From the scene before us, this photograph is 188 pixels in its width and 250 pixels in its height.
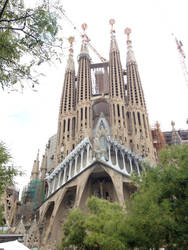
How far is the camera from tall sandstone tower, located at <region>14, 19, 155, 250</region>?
23422 millimetres

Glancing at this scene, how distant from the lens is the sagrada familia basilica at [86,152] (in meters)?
23.5

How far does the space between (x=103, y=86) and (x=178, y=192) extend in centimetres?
3712

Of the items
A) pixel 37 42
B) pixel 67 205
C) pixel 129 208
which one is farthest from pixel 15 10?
pixel 67 205

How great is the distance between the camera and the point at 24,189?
35.0 meters

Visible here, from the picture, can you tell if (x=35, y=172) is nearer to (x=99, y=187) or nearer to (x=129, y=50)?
(x=99, y=187)

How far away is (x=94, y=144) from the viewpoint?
81.9 ft

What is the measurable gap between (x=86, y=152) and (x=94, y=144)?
2.36 metres

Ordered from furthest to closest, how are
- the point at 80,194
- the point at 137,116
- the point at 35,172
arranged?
the point at 35,172 < the point at 137,116 < the point at 80,194

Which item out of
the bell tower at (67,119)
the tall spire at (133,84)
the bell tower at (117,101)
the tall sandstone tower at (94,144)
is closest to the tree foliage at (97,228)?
the tall sandstone tower at (94,144)

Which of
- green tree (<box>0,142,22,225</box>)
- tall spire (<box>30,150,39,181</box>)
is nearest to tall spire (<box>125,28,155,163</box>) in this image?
tall spire (<box>30,150,39,181</box>)

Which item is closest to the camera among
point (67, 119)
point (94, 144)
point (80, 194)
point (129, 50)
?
point (80, 194)

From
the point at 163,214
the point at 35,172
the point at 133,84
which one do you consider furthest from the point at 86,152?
the point at 163,214

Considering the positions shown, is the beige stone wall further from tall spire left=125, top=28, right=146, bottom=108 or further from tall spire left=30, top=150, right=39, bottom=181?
tall spire left=125, top=28, right=146, bottom=108

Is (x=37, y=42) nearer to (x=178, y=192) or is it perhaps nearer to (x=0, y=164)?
(x=0, y=164)
